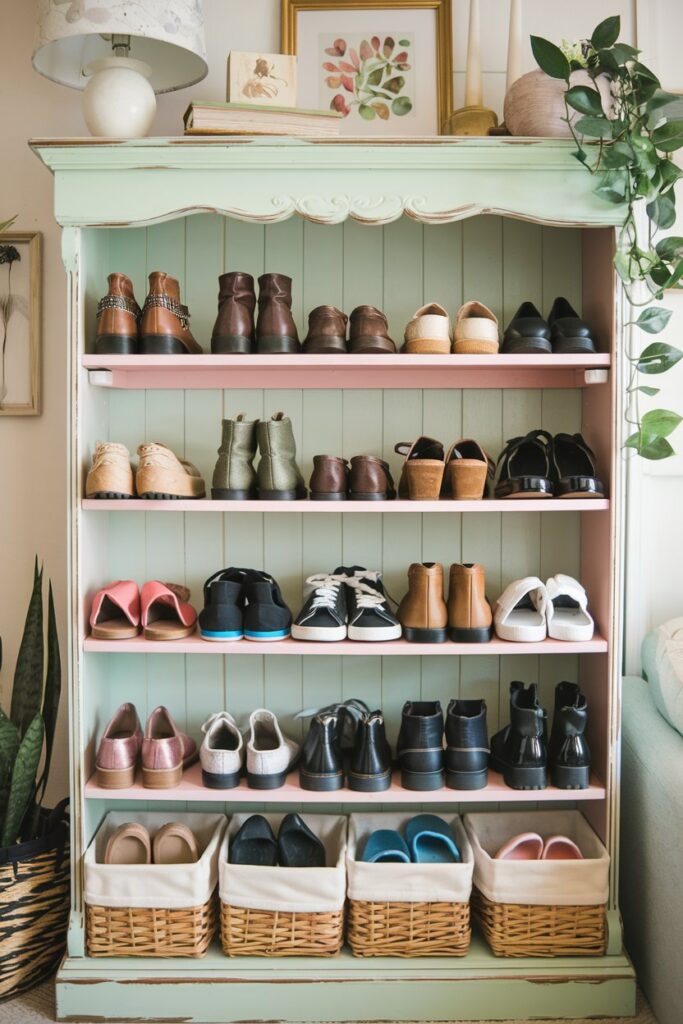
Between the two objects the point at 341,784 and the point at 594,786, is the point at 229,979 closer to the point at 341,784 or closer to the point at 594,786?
the point at 341,784

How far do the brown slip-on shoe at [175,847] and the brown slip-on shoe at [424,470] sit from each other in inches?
39.3

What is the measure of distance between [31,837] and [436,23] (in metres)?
2.37

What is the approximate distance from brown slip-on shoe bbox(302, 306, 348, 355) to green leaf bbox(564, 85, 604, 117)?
685 mm

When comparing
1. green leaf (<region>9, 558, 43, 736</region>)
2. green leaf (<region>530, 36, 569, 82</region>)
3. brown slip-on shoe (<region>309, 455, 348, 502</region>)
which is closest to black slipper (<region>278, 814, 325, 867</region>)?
green leaf (<region>9, 558, 43, 736</region>)

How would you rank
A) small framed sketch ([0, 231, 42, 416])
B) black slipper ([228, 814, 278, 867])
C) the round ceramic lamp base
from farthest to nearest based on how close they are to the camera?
small framed sketch ([0, 231, 42, 416]) → black slipper ([228, 814, 278, 867]) → the round ceramic lamp base

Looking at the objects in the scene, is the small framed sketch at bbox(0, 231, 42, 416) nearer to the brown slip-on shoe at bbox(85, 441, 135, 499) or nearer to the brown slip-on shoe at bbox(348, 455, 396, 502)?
the brown slip-on shoe at bbox(85, 441, 135, 499)

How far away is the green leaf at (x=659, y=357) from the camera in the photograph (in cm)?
182

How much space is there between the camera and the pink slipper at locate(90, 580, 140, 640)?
1881 mm

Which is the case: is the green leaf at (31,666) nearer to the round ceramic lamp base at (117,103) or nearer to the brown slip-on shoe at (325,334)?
the brown slip-on shoe at (325,334)

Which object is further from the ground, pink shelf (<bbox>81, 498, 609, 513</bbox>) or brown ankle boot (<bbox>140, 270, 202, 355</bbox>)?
brown ankle boot (<bbox>140, 270, 202, 355</bbox>)

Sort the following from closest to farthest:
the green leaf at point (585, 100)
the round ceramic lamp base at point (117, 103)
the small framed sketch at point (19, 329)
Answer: the green leaf at point (585, 100)
the round ceramic lamp base at point (117, 103)
the small framed sketch at point (19, 329)

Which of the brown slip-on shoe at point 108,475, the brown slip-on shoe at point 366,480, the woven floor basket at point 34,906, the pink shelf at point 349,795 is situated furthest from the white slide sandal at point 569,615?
the woven floor basket at point 34,906

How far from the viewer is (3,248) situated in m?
2.17

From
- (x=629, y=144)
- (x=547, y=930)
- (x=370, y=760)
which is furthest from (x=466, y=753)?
(x=629, y=144)
